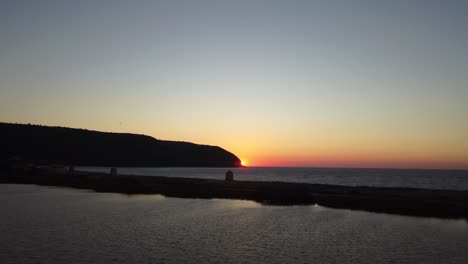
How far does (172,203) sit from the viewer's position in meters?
49.5

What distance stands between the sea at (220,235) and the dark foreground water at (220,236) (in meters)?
0.05

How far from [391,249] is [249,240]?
8096mm

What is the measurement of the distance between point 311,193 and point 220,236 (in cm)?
2600

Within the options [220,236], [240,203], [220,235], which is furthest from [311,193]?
[220,236]

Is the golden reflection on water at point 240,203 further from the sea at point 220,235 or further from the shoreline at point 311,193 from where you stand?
the sea at point 220,235

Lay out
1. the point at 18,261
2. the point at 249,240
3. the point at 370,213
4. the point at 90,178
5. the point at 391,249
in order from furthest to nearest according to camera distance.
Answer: the point at 90,178 < the point at 370,213 < the point at 249,240 < the point at 391,249 < the point at 18,261

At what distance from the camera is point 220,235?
96.3 feet

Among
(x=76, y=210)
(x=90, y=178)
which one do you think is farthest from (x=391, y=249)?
(x=90, y=178)

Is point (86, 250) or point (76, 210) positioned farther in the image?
point (76, 210)

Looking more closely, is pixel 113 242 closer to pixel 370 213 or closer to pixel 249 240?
pixel 249 240

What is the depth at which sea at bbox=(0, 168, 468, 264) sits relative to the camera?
75.6 feet

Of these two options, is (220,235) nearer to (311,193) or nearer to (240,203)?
(240,203)

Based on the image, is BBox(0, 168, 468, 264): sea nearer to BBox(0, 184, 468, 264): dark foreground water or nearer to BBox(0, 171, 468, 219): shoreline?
BBox(0, 184, 468, 264): dark foreground water

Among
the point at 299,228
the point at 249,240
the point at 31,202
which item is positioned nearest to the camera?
the point at 249,240
